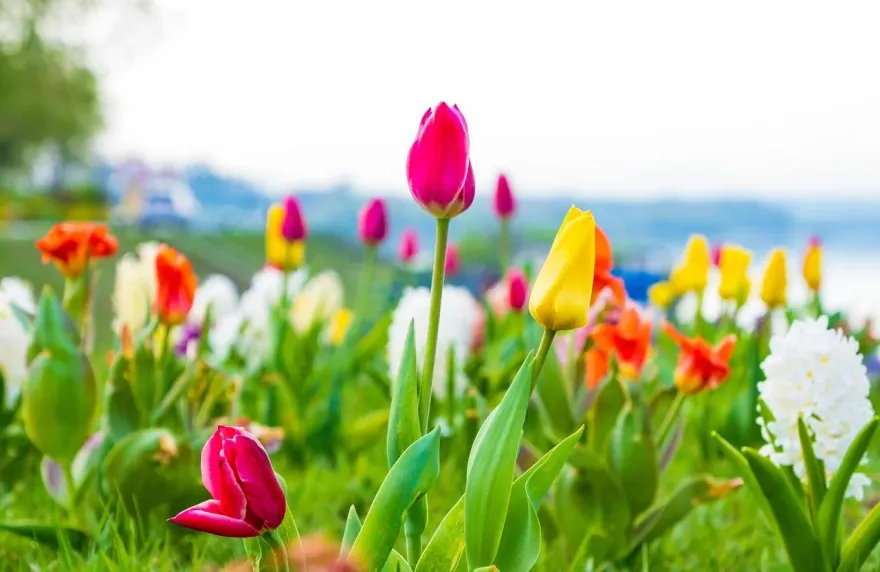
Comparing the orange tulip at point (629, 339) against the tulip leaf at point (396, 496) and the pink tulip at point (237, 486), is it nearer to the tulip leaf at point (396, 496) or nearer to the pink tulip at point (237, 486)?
the tulip leaf at point (396, 496)

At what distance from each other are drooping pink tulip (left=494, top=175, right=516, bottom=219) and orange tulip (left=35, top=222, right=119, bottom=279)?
99 cm

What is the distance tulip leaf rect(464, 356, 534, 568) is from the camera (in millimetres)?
1077

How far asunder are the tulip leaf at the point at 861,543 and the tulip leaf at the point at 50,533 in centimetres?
130

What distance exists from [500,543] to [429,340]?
271 millimetres

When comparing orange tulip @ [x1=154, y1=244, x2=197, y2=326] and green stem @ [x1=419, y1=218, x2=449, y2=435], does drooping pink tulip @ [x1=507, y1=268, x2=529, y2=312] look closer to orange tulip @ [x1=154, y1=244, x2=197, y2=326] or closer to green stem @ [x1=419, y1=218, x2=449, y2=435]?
orange tulip @ [x1=154, y1=244, x2=197, y2=326]

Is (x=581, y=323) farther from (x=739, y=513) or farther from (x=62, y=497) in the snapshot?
(x=739, y=513)

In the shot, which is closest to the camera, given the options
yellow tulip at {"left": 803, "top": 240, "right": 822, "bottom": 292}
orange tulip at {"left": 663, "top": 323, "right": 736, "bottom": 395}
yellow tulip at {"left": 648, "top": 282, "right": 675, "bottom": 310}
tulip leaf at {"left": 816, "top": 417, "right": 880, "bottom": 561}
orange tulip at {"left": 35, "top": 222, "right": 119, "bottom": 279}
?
tulip leaf at {"left": 816, "top": 417, "right": 880, "bottom": 561}

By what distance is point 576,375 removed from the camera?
2049mm

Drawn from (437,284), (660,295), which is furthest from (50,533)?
(660,295)

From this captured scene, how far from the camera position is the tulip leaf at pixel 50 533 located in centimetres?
170

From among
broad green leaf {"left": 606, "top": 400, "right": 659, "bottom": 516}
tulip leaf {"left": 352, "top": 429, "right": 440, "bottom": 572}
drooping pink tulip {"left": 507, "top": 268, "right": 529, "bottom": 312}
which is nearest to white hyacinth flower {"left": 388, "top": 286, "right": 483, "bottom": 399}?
drooping pink tulip {"left": 507, "top": 268, "right": 529, "bottom": 312}

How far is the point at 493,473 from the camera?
1.09 metres

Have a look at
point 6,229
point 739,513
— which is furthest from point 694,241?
point 6,229

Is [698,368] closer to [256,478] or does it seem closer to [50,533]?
[256,478]
